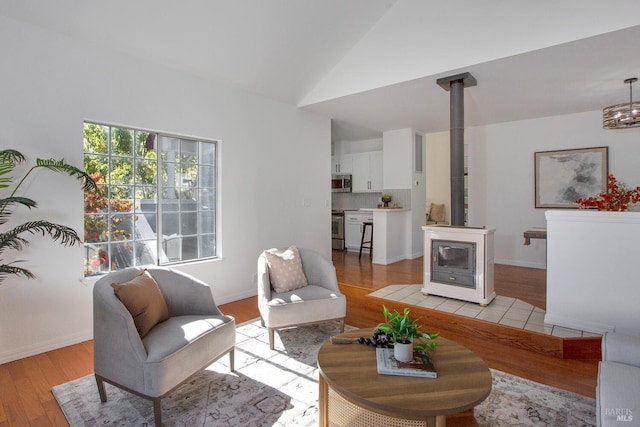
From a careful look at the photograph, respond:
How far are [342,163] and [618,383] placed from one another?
634cm

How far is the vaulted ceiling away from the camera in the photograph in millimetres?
2885

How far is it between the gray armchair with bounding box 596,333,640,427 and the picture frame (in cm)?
405

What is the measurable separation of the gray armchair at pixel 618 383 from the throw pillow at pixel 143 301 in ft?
8.09

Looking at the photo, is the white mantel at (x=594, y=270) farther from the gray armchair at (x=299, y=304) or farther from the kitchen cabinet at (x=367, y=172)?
the kitchen cabinet at (x=367, y=172)

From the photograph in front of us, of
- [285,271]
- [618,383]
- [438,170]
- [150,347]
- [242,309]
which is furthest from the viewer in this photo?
[438,170]

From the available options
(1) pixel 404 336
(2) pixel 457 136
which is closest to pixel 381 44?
(2) pixel 457 136

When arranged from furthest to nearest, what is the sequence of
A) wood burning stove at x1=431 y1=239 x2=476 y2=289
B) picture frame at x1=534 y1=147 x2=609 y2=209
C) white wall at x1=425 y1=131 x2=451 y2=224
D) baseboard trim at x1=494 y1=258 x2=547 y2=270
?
white wall at x1=425 y1=131 x2=451 y2=224, baseboard trim at x1=494 y1=258 x2=547 y2=270, picture frame at x1=534 y1=147 x2=609 y2=209, wood burning stove at x1=431 y1=239 x2=476 y2=289

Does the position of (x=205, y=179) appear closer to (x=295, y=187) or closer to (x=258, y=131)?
(x=258, y=131)

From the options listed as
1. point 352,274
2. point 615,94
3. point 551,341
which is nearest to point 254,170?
point 352,274

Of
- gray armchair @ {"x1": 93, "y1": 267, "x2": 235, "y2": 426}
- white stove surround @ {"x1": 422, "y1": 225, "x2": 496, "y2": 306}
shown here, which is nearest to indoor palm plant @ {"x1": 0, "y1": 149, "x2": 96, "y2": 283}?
gray armchair @ {"x1": 93, "y1": 267, "x2": 235, "y2": 426}

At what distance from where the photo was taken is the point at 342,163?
24.8 ft

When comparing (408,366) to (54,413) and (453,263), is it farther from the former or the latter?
(453,263)

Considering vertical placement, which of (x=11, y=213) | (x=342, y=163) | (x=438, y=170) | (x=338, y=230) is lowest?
(x=338, y=230)

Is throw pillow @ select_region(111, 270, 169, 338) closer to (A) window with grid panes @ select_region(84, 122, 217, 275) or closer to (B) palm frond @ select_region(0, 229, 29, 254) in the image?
(B) palm frond @ select_region(0, 229, 29, 254)
